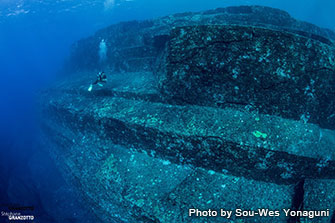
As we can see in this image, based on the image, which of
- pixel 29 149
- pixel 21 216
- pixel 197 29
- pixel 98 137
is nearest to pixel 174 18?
pixel 197 29

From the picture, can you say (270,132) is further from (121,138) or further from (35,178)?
(35,178)

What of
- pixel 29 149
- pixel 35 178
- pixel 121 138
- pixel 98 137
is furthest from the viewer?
pixel 29 149

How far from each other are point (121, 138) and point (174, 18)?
681 centimetres

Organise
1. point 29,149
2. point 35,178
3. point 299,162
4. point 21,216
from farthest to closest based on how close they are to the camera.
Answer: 1. point 29,149
2. point 35,178
3. point 21,216
4. point 299,162

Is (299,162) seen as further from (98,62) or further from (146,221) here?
(98,62)

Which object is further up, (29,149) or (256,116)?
(256,116)

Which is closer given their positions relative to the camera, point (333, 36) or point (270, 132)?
point (270, 132)

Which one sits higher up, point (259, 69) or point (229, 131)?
point (259, 69)

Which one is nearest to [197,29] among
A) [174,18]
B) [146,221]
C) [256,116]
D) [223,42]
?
[223,42]

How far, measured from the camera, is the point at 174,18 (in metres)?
8.12

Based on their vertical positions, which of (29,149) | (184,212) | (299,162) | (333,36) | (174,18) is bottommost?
(29,149)

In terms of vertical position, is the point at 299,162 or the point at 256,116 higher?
the point at 256,116

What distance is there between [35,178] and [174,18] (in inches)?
433

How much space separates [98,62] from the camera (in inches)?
364
